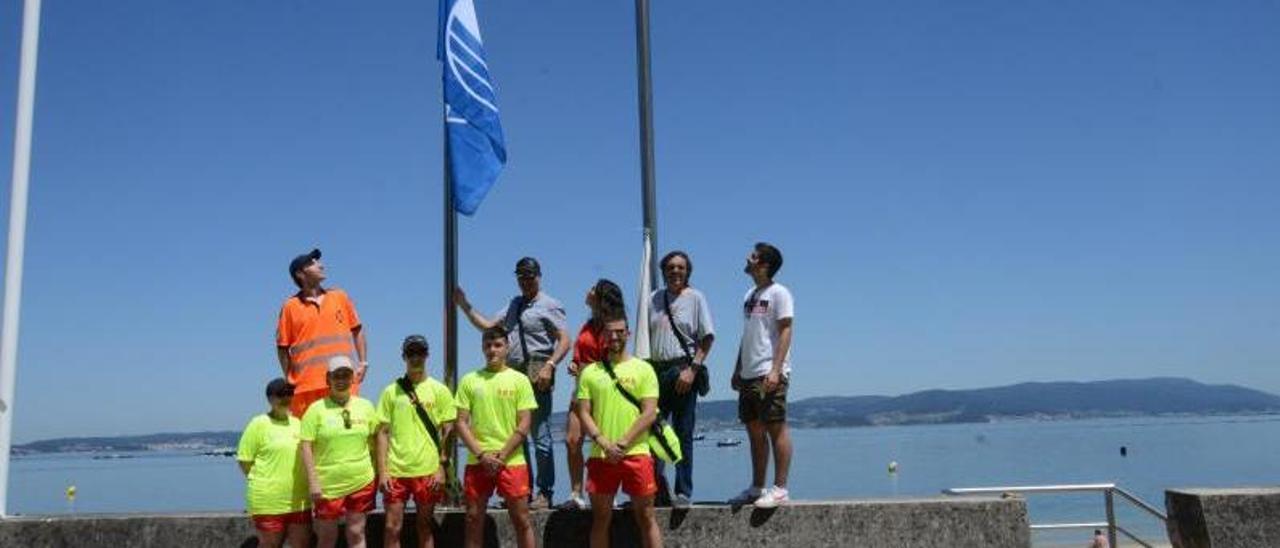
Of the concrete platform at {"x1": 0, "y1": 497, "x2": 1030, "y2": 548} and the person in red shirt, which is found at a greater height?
the person in red shirt

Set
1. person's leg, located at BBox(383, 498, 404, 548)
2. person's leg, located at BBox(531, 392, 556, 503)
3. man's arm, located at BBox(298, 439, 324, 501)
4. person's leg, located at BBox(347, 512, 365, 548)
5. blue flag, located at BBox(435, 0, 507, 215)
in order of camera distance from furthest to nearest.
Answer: blue flag, located at BBox(435, 0, 507, 215)
person's leg, located at BBox(531, 392, 556, 503)
person's leg, located at BBox(383, 498, 404, 548)
person's leg, located at BBox(347, 512, 365, 548)
man's arm, located at BBox(298, 439, 324, 501)

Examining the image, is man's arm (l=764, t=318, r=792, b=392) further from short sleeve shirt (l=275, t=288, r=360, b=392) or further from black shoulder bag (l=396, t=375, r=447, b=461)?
short sleeve shirt (l=275, t=288, r=360, b=392)

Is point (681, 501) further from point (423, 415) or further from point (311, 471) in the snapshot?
point (311, 471)

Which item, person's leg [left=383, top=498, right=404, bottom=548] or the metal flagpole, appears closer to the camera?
person's leg [left=383, top=498, right=404, bottom=548]

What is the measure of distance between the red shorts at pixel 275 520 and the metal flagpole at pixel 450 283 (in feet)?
3.74

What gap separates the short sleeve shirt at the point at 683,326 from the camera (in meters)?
6.88

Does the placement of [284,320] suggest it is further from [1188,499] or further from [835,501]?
[1188,499]

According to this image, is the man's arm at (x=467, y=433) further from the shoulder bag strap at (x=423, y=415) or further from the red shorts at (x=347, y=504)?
the red shorts at (x=347, y=504)

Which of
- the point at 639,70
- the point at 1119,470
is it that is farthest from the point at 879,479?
the point at 639,70

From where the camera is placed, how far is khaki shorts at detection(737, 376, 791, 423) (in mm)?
6727

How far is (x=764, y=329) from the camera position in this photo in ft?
22.5

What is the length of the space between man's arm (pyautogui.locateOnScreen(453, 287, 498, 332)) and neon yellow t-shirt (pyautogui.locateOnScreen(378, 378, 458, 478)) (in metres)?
1.04

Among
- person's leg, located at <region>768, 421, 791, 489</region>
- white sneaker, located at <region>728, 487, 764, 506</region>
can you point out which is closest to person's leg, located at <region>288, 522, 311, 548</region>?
white sneaker, located at <region>728, 487, 764, 506</region>

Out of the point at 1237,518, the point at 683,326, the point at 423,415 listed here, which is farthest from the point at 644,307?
the point at 1237,518
